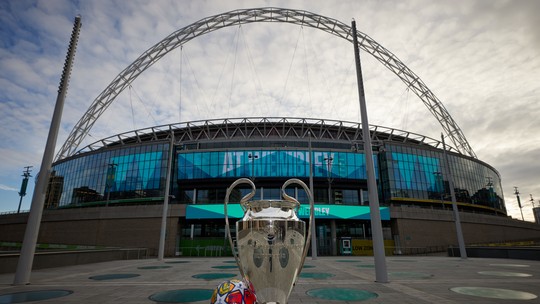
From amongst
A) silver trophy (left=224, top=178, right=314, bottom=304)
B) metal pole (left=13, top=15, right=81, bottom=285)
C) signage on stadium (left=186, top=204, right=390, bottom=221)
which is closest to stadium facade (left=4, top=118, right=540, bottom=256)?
signage on stadium (left=186, top=204, right=390, bottom=221)

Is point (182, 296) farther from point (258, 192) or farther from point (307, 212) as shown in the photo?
point (258, 192)

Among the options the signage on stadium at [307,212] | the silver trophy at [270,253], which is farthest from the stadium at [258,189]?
the silver trophy at [270,253]

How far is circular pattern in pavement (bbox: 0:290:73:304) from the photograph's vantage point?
6.39 m

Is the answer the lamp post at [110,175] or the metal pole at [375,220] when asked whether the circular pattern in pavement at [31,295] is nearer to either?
the metal pole at [375,220]

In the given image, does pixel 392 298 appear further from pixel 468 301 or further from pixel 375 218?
pixel 375 218

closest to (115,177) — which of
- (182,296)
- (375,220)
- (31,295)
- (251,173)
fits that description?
(251,173)

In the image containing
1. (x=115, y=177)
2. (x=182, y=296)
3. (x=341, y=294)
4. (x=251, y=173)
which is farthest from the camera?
(x=115, y=177)

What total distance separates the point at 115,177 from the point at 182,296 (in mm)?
47841

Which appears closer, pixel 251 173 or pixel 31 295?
pixel 31 295

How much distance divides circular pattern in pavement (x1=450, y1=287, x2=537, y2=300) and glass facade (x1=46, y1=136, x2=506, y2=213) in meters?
35.7

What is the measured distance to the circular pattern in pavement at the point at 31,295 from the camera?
639cm

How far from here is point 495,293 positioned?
6.97 m

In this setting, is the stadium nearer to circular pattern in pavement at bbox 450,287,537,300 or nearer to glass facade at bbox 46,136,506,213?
glass facade at bbox 46,136,506,213

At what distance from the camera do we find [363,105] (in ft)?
36.0
